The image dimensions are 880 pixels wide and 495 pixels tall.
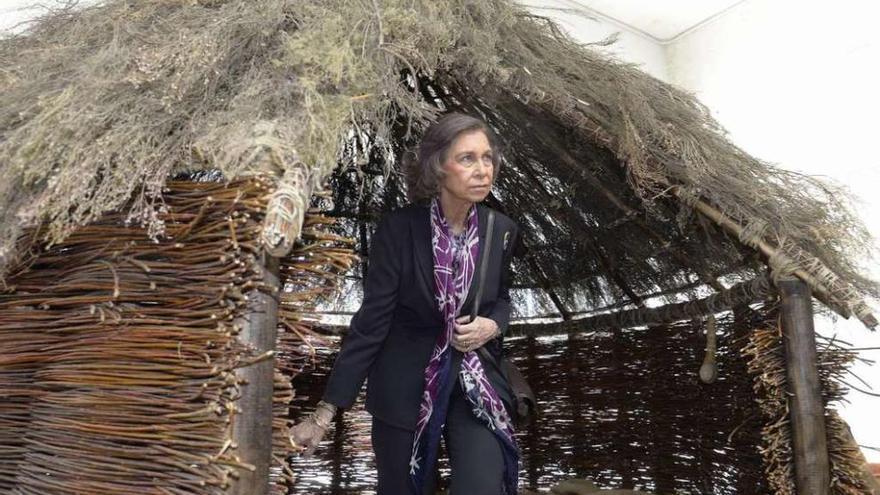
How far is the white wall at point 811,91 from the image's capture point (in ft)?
18.5

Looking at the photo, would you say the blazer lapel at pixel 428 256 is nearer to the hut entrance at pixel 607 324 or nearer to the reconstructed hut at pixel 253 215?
the reconstructed hut at pixel 253 215

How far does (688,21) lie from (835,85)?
201 cm

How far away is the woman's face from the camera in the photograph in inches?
107

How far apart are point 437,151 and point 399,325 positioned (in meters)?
0.58

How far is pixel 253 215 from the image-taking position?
2.02 metres

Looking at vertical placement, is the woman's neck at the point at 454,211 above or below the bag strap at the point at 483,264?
above

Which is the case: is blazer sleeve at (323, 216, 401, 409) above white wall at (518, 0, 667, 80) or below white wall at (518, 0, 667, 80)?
below

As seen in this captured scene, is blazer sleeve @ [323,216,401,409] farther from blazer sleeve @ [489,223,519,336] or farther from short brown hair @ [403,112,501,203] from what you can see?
blazer sleeve @ [489,223,519,336]

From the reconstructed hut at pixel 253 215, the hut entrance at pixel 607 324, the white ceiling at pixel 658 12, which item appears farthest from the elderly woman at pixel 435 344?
the white ceiling at pixel 658 12

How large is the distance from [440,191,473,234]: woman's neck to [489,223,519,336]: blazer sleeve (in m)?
0.19

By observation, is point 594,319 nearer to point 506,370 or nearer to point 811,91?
point 506,370

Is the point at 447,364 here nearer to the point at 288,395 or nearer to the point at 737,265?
the point at 288,395

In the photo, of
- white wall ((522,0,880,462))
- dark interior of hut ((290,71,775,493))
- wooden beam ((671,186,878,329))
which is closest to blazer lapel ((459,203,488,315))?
dark interior of hut ((290,71,775,493))

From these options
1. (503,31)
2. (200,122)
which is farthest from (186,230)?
(503,31)
